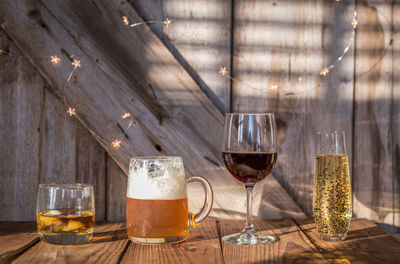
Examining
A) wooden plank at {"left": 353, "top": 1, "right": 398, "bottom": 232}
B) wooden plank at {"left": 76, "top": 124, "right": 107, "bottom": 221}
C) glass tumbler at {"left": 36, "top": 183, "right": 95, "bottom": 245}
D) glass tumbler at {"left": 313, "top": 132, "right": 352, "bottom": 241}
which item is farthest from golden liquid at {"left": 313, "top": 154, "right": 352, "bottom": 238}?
wooden plank at {"left": 76, "top": 124, "right": 107, "bottom": 221}

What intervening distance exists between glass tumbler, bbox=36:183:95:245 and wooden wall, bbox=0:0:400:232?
0.99ft

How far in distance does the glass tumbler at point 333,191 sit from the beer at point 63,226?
53 cm

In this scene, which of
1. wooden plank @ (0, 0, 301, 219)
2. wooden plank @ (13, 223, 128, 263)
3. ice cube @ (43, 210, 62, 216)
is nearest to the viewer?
wooden plank @ (13, 223, 128, 263)

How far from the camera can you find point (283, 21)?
1.36m

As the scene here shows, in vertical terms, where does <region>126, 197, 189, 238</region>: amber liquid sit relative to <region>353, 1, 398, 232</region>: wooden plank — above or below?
below

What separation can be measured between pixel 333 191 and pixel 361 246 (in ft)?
0.43

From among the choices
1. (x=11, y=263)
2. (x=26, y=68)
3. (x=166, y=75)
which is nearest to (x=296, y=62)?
(x=166, y=75)

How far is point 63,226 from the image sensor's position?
0.98m

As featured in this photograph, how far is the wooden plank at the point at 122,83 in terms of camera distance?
130 centimetres

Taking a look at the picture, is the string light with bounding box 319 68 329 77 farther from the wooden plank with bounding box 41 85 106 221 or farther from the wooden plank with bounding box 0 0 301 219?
the wooden plank with bounding box 41 85 106 221

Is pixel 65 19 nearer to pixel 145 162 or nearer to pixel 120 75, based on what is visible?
pixel 120 75

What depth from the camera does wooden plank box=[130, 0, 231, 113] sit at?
1.34 m

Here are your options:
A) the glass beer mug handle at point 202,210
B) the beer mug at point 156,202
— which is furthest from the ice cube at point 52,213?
the glass beer mug handle at point 202,210

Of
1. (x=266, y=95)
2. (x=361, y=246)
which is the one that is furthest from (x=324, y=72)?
(x=361, y=246)
